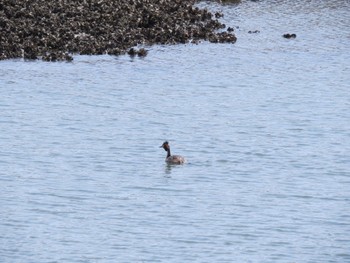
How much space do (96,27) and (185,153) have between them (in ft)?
56.5

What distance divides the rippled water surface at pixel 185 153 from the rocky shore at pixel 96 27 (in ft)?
2.85

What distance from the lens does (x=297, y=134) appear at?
145ft

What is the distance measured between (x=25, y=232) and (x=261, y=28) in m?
33.3

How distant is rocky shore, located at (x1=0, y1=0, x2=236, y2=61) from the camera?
54312 mm

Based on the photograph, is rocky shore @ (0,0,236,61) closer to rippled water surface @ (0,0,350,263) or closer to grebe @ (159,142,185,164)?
rippled water surface @ (0,0,350,263)

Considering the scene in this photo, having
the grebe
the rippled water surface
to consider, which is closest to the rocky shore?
the rippled water surface

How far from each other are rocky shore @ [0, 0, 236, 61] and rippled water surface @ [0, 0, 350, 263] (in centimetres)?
87

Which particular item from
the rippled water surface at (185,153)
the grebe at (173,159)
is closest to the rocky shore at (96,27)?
the rippled water surface at (185,153)

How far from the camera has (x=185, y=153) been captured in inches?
1619

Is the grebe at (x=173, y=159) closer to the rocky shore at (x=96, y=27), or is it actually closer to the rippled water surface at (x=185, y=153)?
the rippled water surface at (x=185, y=153)

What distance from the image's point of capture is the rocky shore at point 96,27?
5431 centimetres

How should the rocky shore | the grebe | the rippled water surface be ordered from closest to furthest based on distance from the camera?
the rippled water surface → the grebe → the rocky shore

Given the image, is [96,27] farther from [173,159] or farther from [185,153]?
[173,159]

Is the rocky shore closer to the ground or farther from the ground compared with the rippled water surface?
farther from the ground
